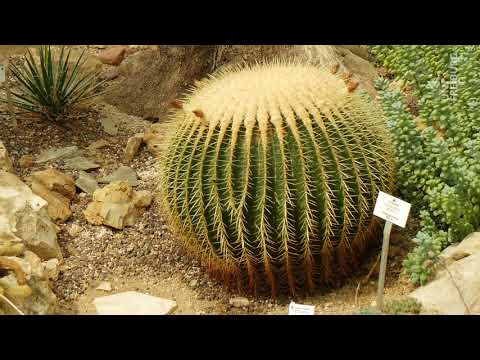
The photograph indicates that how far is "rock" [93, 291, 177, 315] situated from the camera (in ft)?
11.3

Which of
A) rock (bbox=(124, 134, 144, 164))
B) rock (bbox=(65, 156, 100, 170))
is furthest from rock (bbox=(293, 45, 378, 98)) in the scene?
rock (bbox=(65, 156, 100, 170))

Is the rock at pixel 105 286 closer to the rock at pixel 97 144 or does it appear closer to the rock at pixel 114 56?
the rock at pixel 97 144

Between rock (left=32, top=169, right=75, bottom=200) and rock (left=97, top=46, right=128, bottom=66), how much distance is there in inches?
81.4

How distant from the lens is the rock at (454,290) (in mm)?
3020

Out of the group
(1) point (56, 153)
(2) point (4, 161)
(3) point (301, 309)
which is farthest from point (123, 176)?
(3) point (301, 309)

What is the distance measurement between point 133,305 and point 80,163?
5.17 feet

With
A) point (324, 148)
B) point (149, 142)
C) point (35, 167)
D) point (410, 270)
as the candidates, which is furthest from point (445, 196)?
point (35, 167)

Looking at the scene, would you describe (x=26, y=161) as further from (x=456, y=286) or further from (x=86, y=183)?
(x=456, y=286)

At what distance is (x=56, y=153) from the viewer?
15.9 feet

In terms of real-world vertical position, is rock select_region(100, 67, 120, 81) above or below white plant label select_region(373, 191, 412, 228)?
below

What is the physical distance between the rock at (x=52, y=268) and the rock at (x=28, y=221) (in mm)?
84

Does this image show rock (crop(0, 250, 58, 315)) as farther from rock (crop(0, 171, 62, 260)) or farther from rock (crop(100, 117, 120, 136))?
rock (crop(100, 117, 120, 136))

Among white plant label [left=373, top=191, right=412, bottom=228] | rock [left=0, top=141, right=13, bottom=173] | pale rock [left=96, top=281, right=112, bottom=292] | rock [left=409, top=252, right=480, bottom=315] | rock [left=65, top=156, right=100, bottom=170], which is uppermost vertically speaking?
white plant label [left=373, top=191, right=412, bottom=228]

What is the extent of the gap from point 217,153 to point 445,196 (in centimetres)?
118
